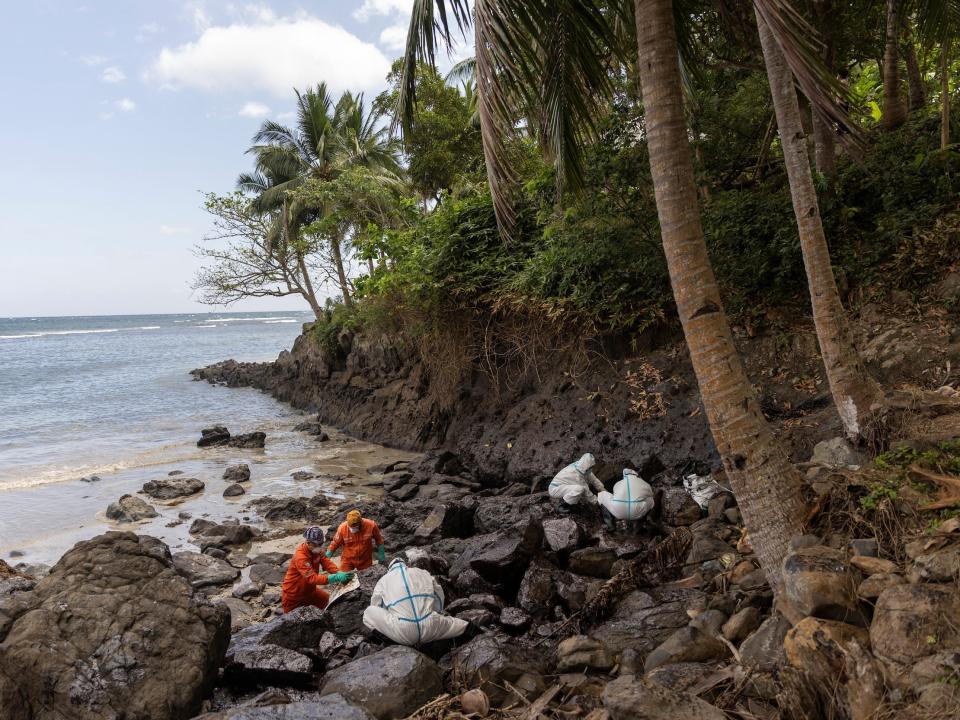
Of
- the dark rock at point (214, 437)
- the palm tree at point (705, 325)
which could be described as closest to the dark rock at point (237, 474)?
the dark rock at point (214, 437)

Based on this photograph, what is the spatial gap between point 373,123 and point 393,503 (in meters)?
22.4

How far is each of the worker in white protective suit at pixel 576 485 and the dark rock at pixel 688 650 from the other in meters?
3.75

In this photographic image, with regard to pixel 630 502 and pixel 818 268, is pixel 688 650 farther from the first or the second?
pixel 818 268

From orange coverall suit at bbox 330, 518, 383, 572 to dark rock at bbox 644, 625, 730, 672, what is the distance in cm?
378

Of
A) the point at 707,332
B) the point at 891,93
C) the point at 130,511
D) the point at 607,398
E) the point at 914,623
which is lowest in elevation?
the point at 130,511

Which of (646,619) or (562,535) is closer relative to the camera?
(646,619)

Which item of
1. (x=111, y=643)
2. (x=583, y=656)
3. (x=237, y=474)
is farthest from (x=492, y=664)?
(x=237, y=474)

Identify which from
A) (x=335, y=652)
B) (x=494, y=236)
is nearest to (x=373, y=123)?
(x=494, y=236)

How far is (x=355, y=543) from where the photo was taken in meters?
6.90

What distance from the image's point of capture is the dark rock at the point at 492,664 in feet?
13.2

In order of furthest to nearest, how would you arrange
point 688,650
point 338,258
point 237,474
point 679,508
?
point 338,258
point 237,474
point 679,508
point 688,650

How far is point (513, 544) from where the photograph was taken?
6105 millimetres

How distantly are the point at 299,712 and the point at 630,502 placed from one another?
4.66m

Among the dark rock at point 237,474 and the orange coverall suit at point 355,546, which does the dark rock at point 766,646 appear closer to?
the orange coverall suit at point 355,546
